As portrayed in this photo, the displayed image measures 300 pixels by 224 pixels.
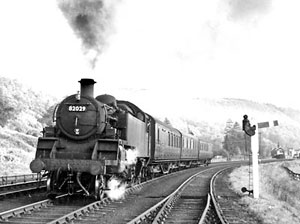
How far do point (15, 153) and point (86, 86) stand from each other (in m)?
21.1

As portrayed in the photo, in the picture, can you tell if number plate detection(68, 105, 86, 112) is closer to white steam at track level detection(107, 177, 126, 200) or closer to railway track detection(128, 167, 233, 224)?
white steam at track level detection(107, 177, 126, 200)

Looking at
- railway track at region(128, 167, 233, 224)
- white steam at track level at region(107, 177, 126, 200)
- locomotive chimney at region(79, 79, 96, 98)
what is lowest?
railway track at region(128, 167, 233, 224)

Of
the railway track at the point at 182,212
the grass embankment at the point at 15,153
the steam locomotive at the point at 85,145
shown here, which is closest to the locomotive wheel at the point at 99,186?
the steam locomotive at the point at 85,145

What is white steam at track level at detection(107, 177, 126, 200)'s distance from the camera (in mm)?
11594

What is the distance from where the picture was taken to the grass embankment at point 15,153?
80.3 feet

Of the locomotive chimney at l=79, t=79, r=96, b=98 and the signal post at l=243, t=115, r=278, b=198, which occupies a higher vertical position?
the locomotive chimney at l=79, t=79, r=96, b=98

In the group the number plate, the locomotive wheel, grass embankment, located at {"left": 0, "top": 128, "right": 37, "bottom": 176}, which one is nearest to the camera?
the locomotive wheel

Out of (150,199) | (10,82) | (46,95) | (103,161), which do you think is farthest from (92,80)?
(46,95)

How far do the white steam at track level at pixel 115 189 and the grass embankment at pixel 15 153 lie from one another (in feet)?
36.7

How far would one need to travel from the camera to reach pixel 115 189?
12.3 meters

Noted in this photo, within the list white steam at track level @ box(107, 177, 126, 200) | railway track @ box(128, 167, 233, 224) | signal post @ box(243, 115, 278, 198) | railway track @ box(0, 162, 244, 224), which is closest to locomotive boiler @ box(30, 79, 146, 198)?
white steam at track level @ box(107, 177, 126, 200)

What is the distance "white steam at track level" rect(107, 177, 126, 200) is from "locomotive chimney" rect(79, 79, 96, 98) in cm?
283

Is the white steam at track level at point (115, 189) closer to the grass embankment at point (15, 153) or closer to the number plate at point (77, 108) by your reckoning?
the number plate at point (77, 108)

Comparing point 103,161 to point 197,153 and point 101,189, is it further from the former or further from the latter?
point 197,153
